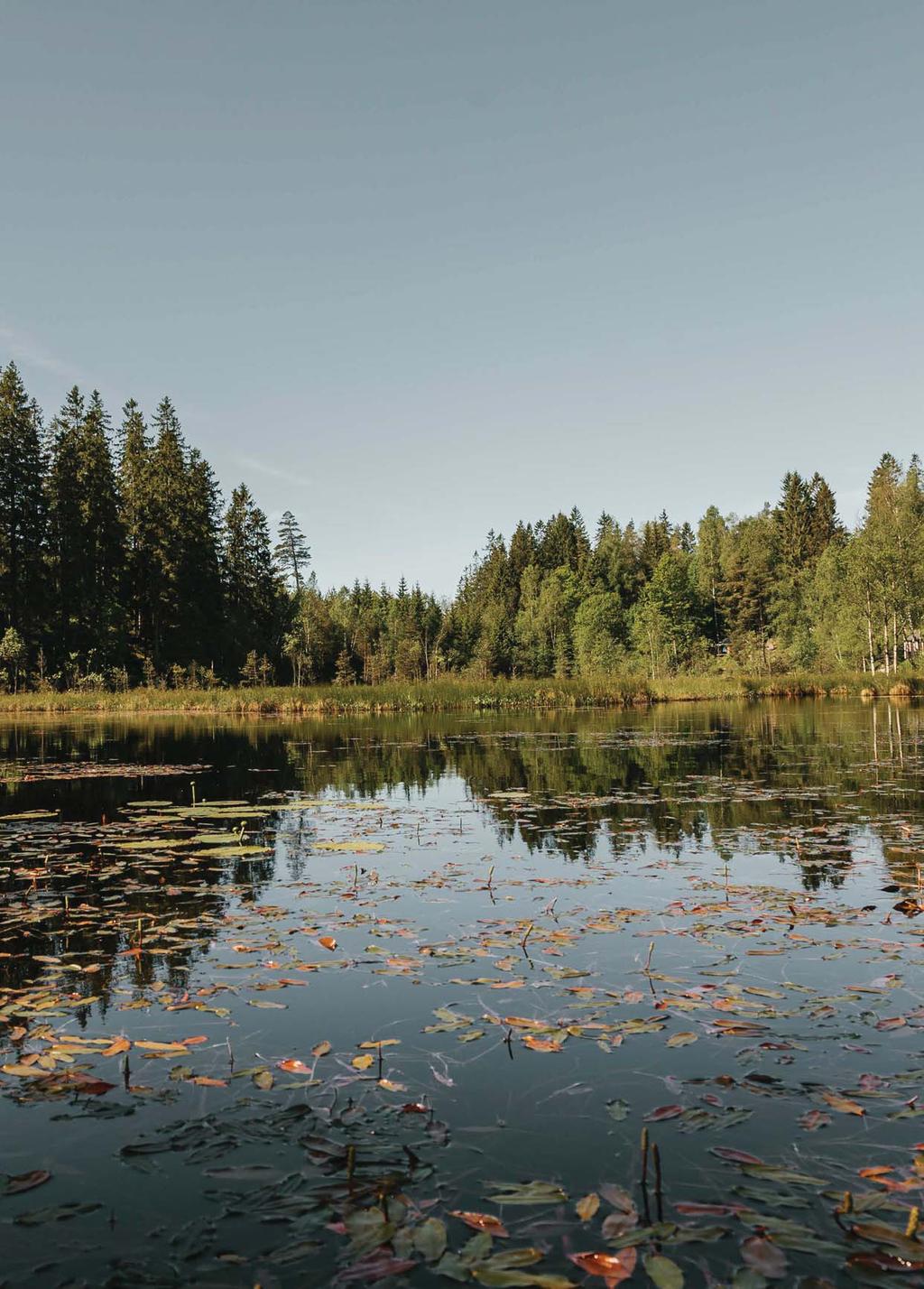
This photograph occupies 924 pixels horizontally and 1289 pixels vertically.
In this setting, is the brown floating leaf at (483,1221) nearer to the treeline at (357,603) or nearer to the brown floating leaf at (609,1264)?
the brown floating leaf at (609,1264)

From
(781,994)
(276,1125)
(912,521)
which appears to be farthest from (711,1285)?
(912,521)

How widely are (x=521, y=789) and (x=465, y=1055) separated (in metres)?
11.6

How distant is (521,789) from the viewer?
1644 cm

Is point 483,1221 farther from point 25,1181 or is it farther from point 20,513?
point 20,513

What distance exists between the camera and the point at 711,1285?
295 cm

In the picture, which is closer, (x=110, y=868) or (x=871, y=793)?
(x=110, y=868)

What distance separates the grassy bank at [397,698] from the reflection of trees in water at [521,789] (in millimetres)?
15647

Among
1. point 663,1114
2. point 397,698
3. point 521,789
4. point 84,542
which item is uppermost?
point 84,542

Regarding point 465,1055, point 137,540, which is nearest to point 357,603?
point 137,540

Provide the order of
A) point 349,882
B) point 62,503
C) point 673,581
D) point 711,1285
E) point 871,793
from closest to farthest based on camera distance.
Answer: point 711,1285 < point 349,882 < point 871,793 < point 62,503 < point 673,581

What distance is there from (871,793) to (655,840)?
553 centimetres

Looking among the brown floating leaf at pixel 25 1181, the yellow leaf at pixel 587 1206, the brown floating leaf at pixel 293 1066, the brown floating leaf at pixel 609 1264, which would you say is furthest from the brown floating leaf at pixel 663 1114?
the brown floating leaf at pixel 25 1181

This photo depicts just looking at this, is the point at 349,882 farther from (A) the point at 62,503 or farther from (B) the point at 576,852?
(A) the point at 62,503

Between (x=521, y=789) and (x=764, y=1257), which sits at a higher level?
(x=764, y=1257)
